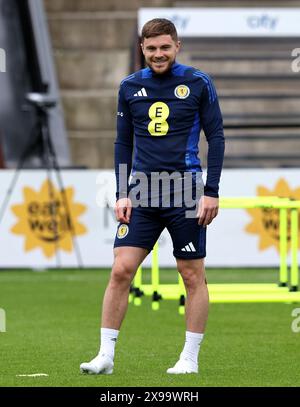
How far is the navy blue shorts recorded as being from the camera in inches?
332

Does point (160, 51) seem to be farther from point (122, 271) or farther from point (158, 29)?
point (122, 271)

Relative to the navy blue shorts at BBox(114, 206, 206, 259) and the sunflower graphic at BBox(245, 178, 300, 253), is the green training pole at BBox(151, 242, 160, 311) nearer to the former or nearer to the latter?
the navy blue shorts at BBox(114, 206, 206, 259)

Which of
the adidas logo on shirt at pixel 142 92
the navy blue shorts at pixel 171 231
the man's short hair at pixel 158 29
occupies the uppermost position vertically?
the man's short hair at pixel 158 29

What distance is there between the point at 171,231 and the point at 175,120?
0.68 m

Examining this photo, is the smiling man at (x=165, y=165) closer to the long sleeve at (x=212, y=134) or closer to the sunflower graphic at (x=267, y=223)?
the long sleeve at (x=212, y=134)

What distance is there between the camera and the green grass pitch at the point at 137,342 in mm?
8281

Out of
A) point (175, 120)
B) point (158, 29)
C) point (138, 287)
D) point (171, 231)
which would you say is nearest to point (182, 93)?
point (175, 120)

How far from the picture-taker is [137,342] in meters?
10.5

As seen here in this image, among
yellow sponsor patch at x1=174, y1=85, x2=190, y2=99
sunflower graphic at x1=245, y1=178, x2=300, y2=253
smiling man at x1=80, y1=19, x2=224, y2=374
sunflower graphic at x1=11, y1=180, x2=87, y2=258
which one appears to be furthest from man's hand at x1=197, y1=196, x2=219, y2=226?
sunflower graphic at x1=11, y1=180, x2=87, y2=258

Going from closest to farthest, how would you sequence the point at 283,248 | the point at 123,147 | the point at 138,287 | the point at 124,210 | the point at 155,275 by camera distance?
the point at 124,210 < the point at 123,147 < the point at 155,275 < the point at 283,248 < the point at 138,287

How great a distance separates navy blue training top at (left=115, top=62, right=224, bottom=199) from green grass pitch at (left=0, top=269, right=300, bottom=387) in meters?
1.18

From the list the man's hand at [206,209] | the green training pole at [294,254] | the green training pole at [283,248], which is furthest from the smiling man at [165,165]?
the green training pole at [283,248]

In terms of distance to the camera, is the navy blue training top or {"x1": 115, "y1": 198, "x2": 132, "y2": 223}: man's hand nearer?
the navy blue training top
